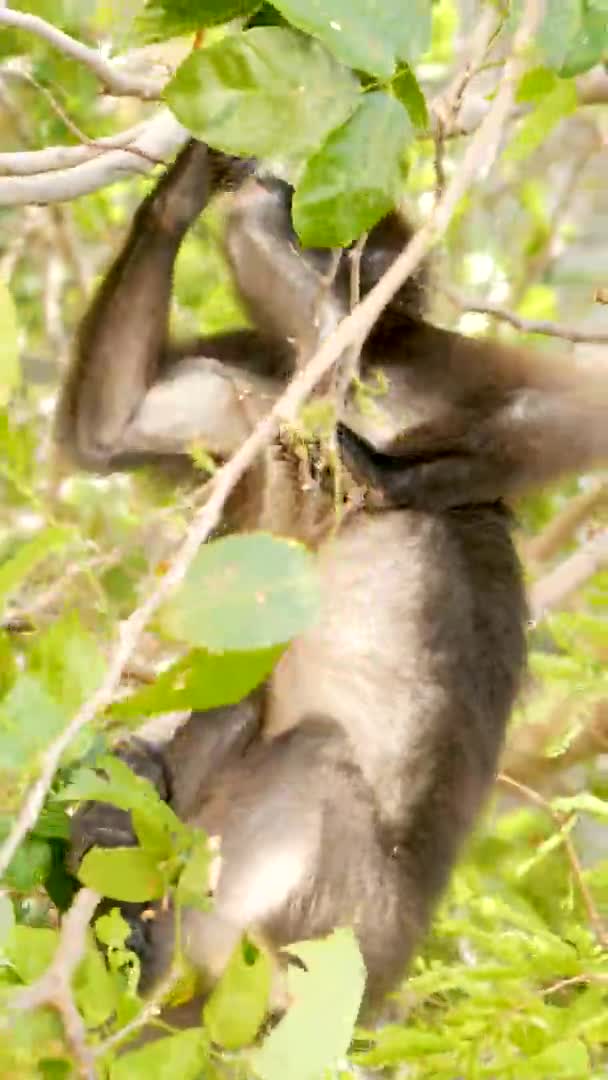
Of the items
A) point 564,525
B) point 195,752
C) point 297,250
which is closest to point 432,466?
point 297,250

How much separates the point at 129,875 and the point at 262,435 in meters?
0.30

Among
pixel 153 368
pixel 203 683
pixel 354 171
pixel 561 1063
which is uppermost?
pixel 354 171

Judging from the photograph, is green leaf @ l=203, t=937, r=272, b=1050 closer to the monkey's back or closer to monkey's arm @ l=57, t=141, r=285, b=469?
the monkey's back

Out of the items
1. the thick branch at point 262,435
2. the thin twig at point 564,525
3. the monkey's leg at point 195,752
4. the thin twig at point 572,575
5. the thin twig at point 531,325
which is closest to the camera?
the thick branch at point 262,435

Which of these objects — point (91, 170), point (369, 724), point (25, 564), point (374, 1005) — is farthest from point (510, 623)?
point (25, 564)

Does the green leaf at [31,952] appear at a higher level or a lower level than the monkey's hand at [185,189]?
lower

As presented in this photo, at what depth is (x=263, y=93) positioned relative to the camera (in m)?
0.67

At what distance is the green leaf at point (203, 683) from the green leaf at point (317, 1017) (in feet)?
0.56

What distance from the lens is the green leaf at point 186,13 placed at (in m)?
0.76

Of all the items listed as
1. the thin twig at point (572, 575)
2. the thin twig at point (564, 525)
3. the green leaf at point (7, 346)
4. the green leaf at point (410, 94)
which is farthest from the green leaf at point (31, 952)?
the thin twig at point (564, 525)

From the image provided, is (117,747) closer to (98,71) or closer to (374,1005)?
(374,1005)

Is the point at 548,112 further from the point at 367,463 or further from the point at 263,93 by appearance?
the point at 263,93

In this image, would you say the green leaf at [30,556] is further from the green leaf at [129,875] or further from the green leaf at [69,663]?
the green leaf at [129,875]

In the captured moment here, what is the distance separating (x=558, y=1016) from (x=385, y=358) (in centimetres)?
63
